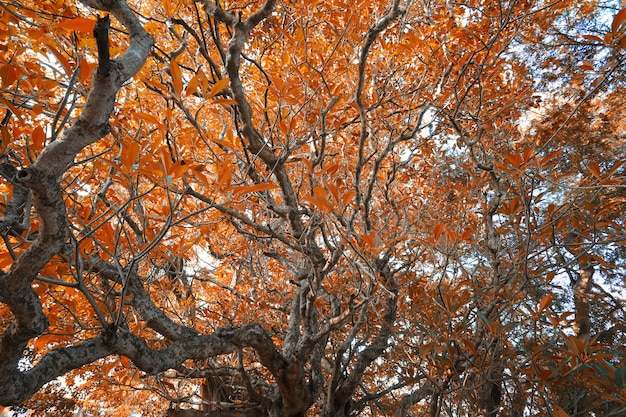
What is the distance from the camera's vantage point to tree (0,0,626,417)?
4.39ft

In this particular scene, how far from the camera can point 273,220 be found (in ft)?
11.0

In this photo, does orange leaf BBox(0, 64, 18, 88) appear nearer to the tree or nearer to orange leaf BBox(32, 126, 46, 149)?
the tree

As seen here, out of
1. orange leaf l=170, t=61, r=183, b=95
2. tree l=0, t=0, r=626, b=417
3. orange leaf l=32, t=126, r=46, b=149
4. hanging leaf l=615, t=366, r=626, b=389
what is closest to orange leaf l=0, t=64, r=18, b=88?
tree l=0, t=0, r=626, b=417

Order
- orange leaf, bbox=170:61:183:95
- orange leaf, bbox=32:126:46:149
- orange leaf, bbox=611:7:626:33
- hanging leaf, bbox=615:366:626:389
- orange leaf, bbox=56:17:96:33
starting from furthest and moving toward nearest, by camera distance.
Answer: hanging leaf, bbox=615:366:626:389 < orange leaf, bbox=611:7:626:33 < orange leaf, bbox=32:126:46:149 < orange leaf, bbox=170:61:183:95 < orange leaf, bbox=56:17:96:33

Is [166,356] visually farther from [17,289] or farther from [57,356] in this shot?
[17,289]

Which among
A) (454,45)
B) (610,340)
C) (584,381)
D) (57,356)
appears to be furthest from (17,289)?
(610,340)

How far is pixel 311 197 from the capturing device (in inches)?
58.2

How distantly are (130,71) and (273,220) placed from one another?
2.32m

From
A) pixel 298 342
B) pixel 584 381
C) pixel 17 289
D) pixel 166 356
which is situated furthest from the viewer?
pixel 298 342

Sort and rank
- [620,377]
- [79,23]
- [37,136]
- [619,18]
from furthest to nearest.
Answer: [620,377], [619,18], [37,136], [79,23]

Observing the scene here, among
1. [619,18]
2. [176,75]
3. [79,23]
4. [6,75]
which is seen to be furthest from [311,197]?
[619,18]

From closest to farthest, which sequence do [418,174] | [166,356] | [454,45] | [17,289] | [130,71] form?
1. [130,71]
2. [17,289]
3. [166,356]
4. [454,45]
5. [418,174]

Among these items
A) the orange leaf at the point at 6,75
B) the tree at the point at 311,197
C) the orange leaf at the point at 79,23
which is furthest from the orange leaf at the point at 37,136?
the orange leaf at the point at 79,23

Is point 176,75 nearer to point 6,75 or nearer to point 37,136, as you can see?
point 37,136
